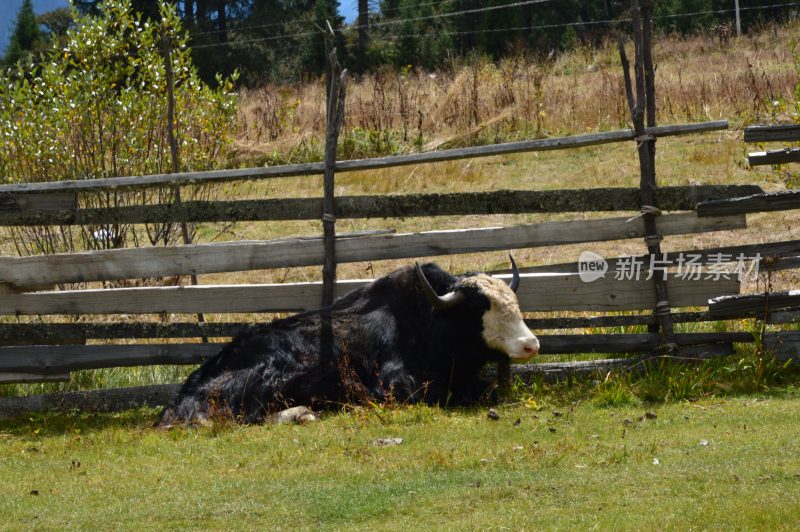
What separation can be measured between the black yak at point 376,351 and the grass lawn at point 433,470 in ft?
1.13

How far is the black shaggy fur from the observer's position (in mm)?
7941

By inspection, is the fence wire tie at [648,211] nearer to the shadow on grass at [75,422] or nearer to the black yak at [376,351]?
the black yak at [376,351]

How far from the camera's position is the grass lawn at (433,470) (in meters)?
5.39

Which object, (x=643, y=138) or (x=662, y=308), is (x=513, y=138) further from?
(x=662, y=308)

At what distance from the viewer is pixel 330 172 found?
856 centimetres

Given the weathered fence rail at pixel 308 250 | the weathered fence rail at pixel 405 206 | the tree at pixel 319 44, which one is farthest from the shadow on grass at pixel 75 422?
the tree at pixel 319 44

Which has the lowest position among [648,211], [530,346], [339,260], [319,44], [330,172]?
[530,346]

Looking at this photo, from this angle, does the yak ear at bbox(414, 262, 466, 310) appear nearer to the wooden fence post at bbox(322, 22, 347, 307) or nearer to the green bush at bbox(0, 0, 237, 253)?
the wooden fence post at bbox(322, 22, 347, 307)

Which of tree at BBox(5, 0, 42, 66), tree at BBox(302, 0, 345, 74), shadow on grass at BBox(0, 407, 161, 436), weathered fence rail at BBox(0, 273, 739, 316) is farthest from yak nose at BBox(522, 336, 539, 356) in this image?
tree at BBox(5, 0, 42, 66)

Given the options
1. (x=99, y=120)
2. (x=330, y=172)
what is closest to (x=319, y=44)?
(x=99, y=120)

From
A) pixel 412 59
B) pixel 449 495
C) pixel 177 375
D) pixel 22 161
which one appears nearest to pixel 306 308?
pixel 177 375

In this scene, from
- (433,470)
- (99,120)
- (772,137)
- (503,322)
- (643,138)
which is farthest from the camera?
(99,120)

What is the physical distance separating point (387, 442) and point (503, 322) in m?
1.55

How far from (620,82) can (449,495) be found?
15415 millimetres
